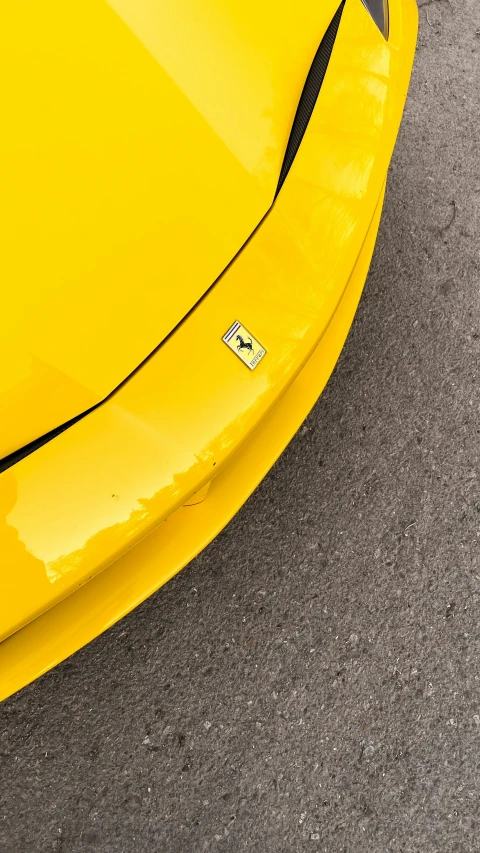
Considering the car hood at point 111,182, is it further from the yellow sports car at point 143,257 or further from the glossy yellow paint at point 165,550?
the glossy yellow paint at point 165,550

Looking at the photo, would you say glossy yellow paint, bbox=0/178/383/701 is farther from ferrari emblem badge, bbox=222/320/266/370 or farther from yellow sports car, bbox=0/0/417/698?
ferrari emblem badge, bbox=222/320/266/370

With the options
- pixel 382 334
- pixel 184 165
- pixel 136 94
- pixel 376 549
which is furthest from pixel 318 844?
pixel 136 94

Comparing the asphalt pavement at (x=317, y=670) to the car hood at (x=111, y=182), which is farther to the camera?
the asphalt pavement at (x=317, y=670)

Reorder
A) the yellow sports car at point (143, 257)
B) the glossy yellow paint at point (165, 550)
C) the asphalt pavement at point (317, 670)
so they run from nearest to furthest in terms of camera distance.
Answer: the yellow sports car at point (143, 257) → the glossy yellow paint at point (165, 550) → the asphalt pavement at point (317, 670)

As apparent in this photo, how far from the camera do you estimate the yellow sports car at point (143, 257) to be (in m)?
1.22

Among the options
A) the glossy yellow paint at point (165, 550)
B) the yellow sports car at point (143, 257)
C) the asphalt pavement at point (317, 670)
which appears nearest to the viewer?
the yellow sports car at point (143, 257)

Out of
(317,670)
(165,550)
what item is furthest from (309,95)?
(317,670)

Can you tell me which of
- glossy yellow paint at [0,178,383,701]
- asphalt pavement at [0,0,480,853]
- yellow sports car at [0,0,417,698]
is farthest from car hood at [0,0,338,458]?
asphalt pavement at [0,0,480,853]

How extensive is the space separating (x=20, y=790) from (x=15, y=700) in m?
0.24

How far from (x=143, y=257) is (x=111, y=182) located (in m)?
0.15

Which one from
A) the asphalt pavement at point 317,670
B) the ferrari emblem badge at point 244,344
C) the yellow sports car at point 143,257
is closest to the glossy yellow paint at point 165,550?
the yellow sports car at point 143,257

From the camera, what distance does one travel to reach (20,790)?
6.12 feet

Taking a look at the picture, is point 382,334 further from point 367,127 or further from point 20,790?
point 20,790

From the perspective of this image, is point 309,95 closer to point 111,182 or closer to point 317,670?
point 111,182
